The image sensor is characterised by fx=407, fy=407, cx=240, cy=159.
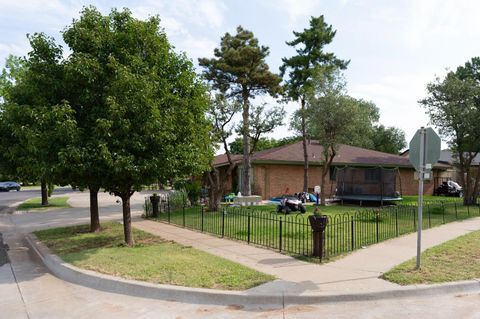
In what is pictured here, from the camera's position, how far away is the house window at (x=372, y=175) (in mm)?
24766

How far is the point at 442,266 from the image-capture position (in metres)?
8.13

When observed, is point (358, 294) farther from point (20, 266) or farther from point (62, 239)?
point (62, 239)

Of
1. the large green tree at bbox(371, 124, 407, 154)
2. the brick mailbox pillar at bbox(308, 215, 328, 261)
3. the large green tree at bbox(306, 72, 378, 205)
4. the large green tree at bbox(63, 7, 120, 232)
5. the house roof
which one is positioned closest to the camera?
the brick mailbox pillar at bbox(308, 215, 328, 261)

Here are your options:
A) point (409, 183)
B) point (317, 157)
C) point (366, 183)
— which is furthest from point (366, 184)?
point (409, 183)

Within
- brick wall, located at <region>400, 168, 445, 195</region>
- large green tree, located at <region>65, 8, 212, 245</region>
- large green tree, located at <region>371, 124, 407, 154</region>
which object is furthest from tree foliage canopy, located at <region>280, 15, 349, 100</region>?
large green tree, located at <region>371, 124, 407, 154</region>

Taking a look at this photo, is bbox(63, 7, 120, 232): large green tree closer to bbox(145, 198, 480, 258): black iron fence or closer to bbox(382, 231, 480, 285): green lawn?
bbox(145, 198, 480, 258): black iron fence

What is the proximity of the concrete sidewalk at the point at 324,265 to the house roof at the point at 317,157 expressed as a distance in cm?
1664

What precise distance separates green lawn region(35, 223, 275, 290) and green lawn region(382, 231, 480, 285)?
2.42m

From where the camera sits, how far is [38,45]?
33.4 feet

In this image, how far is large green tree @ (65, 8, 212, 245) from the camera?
8.96 m

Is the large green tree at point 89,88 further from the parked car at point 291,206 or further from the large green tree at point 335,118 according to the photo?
the large green tree at point 335,118

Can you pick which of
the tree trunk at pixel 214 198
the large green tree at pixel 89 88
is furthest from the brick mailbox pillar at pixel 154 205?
the large green tree at pixel 89 88

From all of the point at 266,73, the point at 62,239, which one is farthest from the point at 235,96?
the point at 62,239

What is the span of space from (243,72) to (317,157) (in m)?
12.1
